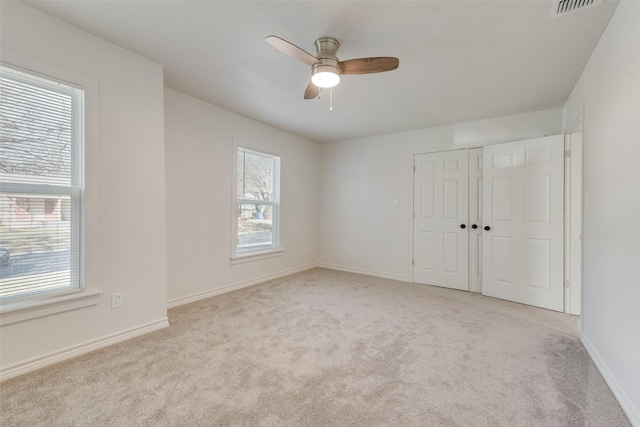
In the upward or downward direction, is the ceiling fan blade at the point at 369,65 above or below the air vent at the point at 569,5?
below

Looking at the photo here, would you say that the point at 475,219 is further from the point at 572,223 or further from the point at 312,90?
the point at 312,90

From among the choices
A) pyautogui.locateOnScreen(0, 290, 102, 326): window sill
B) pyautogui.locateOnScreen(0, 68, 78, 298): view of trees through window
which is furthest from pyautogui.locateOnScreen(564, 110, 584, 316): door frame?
pyautogui.locateOnScreen(0, 68, 78, 298): view of trees through window

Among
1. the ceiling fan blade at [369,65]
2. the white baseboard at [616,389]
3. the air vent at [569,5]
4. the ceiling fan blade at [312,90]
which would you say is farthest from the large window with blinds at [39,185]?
the white baseboard at [616,389]

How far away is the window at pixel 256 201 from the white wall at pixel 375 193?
3.84 feet

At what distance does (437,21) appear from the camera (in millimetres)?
1895

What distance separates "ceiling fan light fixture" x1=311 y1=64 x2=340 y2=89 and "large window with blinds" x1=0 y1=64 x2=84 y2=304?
179 cm

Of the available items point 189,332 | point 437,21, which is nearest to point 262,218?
point 189,332

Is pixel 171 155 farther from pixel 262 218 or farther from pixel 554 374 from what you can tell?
pixel 554 374

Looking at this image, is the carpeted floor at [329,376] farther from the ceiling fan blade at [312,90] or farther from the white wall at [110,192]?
the ceiling fan blade at [312,90]

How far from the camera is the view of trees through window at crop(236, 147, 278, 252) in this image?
4.03 metres

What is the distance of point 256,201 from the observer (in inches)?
166

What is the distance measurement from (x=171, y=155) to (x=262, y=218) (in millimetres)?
1648

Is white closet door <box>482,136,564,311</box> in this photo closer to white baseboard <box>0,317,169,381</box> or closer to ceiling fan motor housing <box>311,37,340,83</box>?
ceiling fan motor housing <box>311,37,340,83</box>

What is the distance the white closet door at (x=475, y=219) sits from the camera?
3.91 metres
